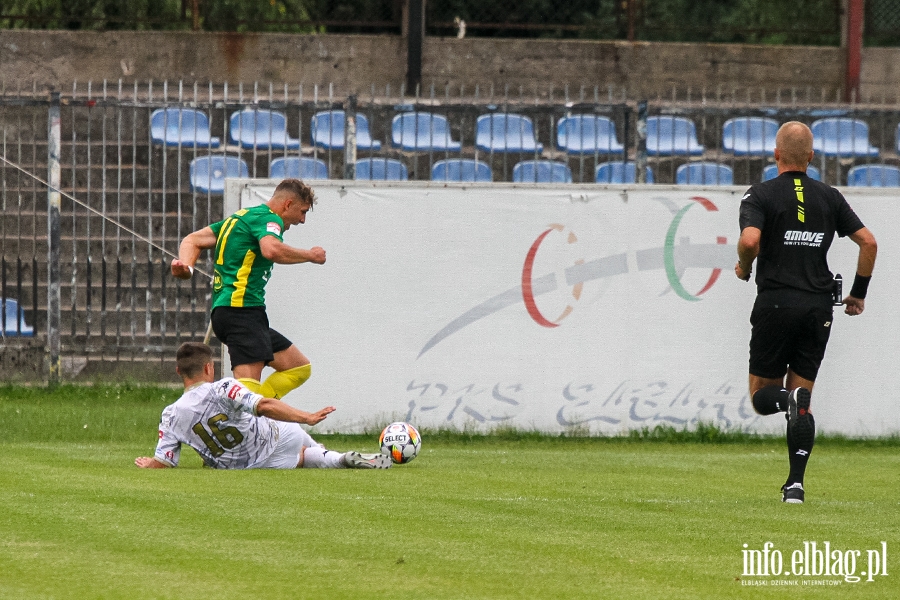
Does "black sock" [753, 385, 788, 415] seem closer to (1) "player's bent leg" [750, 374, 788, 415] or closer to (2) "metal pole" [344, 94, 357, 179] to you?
(1) "player's bent leg" [750, 374, 788, 415]

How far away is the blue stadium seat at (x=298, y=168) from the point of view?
50.9 feet

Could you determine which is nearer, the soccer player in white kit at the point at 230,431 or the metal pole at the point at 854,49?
the soccer player in white kit at the point at 230,431

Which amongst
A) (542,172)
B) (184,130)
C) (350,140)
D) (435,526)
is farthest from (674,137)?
(435,526)

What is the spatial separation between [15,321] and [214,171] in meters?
2.99

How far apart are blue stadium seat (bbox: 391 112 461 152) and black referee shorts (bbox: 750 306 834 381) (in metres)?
8.97

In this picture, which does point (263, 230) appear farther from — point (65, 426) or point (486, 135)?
point (486, 135)

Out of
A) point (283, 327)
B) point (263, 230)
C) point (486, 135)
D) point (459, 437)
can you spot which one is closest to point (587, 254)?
point (459, 437)

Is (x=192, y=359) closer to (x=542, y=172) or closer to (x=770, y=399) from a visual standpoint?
(x=770, y=399)

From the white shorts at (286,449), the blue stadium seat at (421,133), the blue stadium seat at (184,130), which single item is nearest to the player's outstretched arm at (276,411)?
the white shorts at (286,449)

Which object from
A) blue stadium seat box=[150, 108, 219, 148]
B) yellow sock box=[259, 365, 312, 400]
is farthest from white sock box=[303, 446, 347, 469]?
blue stadium seat box=[150, 108, 219, 148]

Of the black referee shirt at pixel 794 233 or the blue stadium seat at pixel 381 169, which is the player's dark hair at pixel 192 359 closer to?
the black referee shirt at pixel 794 233

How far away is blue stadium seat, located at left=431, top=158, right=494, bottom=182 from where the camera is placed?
→ 52.5ft

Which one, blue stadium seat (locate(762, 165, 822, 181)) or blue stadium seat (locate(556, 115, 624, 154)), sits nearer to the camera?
blue stadium seat (locate(762, 165, 822, 181))

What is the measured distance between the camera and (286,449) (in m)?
8.72
